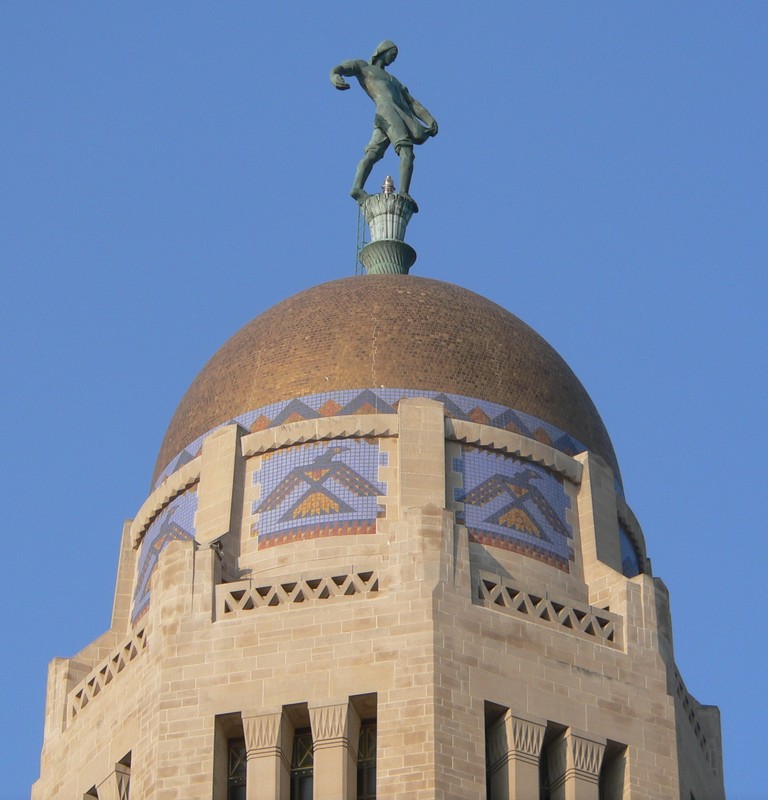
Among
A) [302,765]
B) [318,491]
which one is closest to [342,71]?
[318,491]

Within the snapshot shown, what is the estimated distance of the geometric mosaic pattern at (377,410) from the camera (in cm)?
3419

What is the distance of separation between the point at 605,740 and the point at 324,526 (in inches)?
176

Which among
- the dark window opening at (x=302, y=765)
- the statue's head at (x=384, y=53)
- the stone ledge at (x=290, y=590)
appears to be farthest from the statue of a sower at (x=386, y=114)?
the dark window opening at (x=302, y=765)

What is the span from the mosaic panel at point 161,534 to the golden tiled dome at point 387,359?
959 mm

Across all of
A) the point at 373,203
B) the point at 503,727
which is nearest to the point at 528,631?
the point at 503,727

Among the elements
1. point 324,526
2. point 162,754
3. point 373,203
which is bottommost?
point 162,754

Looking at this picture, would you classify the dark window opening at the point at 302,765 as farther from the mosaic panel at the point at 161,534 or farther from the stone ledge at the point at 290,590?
the mosaic panel at the point at 161,534

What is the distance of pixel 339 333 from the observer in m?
35.2

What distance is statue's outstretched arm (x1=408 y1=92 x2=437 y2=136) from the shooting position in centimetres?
4019

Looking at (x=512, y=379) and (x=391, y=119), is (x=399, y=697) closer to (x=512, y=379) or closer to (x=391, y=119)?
(x=512, y=379)

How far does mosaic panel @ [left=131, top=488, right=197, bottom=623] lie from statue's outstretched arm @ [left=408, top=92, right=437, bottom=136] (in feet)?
27.5

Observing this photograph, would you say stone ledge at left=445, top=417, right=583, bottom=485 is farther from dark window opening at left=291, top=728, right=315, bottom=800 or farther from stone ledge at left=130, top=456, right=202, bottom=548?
dark window opening at left=291, top=728, right=315, bottom=800

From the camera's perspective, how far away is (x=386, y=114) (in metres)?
40.0

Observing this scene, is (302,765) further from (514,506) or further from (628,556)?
(628,556)
